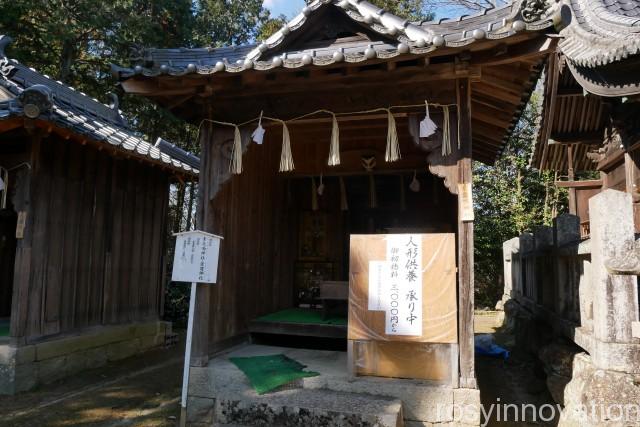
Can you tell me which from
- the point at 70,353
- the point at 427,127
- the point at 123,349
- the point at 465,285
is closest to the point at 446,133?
the point at 427,127

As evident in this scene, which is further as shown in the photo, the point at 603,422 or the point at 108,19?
the point at 108,19

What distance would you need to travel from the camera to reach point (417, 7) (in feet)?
66.0

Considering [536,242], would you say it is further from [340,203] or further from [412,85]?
[412,85]

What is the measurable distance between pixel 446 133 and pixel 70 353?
7.65 metres

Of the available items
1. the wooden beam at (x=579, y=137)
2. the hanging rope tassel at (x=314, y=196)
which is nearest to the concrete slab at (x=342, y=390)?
the hanging rope tassel at (x=314, y=196)

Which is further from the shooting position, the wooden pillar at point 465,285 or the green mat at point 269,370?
the green mat at point 269,370

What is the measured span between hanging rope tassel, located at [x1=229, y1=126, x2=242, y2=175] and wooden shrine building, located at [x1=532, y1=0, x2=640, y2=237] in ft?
14.3

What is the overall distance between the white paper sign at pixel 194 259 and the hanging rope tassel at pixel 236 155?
110cm

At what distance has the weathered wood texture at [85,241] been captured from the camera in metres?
7.56

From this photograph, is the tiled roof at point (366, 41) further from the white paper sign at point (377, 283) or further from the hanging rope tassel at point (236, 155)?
the white paper sign at point (377, 283)

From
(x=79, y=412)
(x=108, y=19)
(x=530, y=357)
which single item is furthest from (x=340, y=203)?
(x=108, y=19)

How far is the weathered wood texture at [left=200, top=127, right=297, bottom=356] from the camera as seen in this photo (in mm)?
6344

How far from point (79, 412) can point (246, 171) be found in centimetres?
444

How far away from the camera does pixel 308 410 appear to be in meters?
4.83
